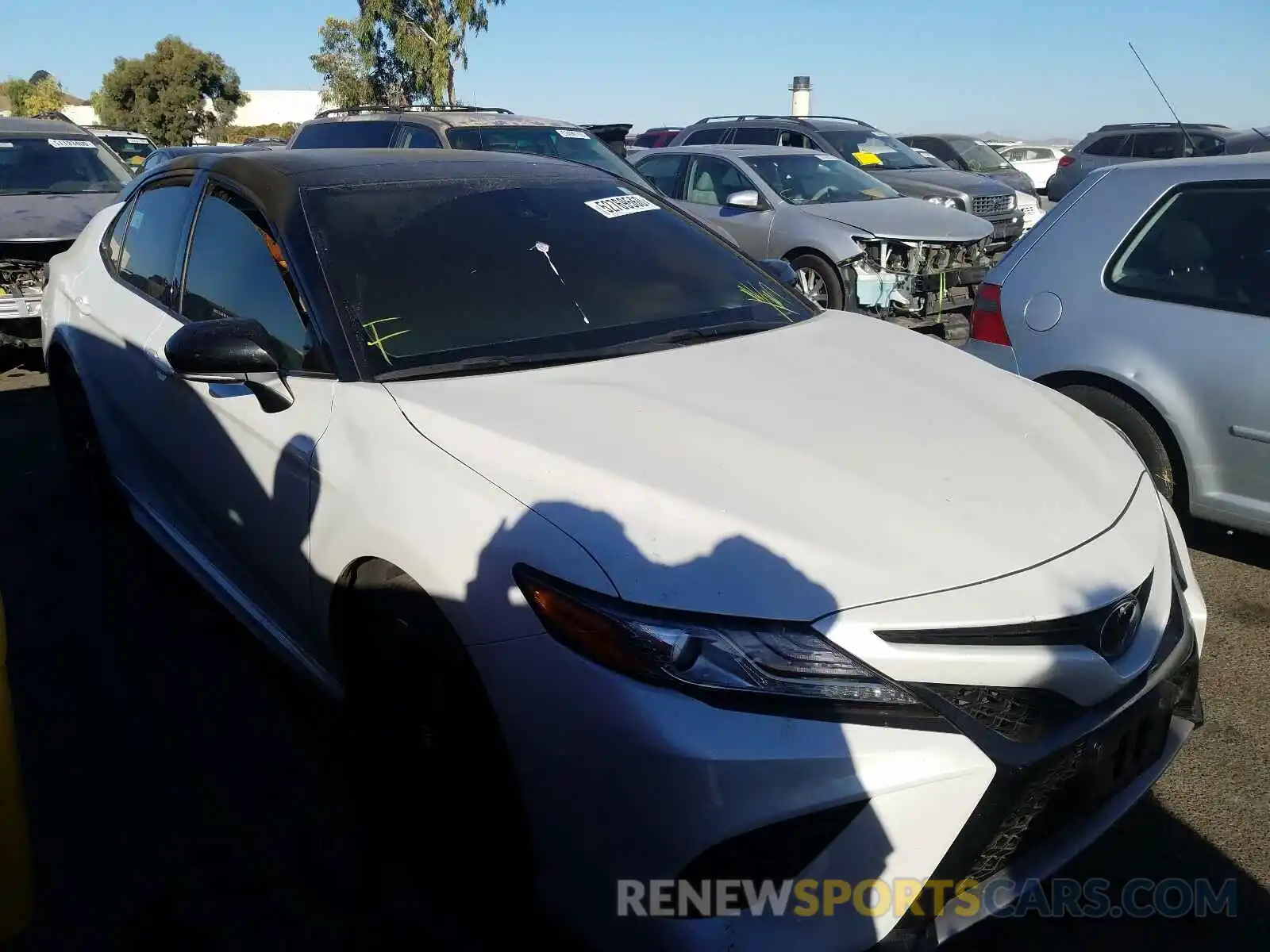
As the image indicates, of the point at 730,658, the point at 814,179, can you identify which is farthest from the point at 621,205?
the point at 814,179

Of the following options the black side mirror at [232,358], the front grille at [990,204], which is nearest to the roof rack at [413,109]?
the front grille at [990,204]

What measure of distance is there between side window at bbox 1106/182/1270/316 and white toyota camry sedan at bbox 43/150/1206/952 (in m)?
1.34

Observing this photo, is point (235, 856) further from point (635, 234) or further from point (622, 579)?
point (635, 234)

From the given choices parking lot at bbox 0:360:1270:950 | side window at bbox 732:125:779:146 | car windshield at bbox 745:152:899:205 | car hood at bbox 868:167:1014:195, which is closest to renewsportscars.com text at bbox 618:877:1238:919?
parking lot at bbox 0:360:1270:950

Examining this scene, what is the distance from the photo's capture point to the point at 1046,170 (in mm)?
24703

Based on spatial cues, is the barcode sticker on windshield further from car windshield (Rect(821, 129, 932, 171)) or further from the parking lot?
car windshield (Rect(821, 129, 932, 171))

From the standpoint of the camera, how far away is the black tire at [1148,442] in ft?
12.9

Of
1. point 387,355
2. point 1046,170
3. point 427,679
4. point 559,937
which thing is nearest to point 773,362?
point 387,355

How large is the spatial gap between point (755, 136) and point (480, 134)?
5.40 m

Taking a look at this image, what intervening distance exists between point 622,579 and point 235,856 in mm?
1478

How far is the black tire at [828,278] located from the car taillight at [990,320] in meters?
3.94

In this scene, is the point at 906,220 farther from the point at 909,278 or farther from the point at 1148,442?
the point at 1148,442

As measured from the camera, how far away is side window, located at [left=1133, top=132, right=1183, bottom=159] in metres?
18.3

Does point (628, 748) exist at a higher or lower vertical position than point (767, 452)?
lower
